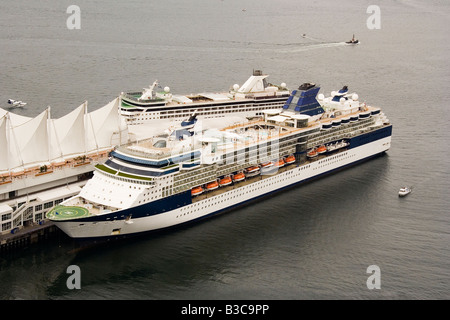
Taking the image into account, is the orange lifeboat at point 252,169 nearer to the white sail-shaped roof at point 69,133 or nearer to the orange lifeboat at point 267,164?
the orange lifeboat at point 267,164

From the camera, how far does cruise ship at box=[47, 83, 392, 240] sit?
129 feet

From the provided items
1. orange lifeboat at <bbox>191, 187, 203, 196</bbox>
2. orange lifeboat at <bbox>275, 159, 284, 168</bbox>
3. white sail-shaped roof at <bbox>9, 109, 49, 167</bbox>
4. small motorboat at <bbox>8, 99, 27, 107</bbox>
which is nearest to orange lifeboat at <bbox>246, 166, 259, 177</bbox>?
orange lifeboat at <bbox>275, 159, 284, 168</bbox>

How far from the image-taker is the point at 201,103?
63.5 m

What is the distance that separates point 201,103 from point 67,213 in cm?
2857

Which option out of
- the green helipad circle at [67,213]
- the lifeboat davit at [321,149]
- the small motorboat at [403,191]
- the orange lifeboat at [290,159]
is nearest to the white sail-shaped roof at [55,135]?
the green helipad circle at [67,213]

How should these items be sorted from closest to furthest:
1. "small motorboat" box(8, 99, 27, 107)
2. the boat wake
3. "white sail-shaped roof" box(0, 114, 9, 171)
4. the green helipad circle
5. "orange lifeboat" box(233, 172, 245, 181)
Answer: the green helipad circle < "white sail-shaped roof" box(0, 114, 9, 171) < "orange lifeboat" box(233, 172, 245, 181) < "small motorboat" box(8, 99, 27, 107) < the boat wake

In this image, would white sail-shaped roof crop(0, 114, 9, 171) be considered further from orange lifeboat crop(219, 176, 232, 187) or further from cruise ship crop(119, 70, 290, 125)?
Result: cruise ship crop(119, 70, 290, 125)

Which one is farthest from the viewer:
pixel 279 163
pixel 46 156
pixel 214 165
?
pixel 279 163

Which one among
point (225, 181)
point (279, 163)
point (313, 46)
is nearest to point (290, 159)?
point (279, 163)

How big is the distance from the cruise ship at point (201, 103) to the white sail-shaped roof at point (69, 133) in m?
12.0

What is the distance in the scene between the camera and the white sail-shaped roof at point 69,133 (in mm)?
46844

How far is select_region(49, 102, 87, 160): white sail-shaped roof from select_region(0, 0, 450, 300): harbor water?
1016cm

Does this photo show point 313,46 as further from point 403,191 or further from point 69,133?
point 69,133

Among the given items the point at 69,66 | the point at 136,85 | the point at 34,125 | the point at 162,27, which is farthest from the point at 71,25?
the point at 34,125
